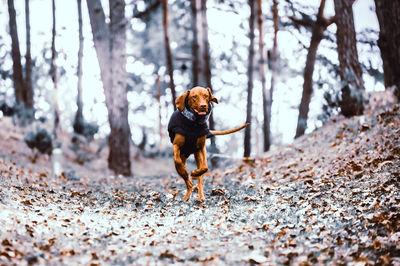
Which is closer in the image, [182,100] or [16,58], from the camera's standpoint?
[182,100]

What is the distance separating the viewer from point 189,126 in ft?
20.5

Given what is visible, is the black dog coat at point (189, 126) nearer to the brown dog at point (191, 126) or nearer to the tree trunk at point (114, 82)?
the brown dog at point (191, 126)

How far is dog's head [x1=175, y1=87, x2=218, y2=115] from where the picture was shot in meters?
5.97

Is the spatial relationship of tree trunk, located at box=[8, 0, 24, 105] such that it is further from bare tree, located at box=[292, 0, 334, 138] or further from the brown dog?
the brown dog

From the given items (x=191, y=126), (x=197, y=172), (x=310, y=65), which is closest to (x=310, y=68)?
(x=310, y=65)

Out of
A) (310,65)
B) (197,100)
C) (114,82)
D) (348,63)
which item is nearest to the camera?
(197,100)

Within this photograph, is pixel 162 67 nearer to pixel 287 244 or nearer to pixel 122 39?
pixel 122 39

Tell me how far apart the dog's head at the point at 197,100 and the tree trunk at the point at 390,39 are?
19.0 feet

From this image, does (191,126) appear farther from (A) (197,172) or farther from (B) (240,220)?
(B) (240,220)

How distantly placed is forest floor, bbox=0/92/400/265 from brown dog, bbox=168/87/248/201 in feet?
2.22

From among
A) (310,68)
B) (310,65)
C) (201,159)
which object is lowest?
(201,159)

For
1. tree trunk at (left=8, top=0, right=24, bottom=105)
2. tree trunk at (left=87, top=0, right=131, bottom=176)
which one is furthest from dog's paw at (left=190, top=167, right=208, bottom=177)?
tree trunk at (left=8, top=0, right=24, bottom=105)

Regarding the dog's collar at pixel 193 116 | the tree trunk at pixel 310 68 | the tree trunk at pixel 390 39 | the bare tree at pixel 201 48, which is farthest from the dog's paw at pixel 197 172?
the tree trunk at pixel 310 68

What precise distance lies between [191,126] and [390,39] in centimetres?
625
